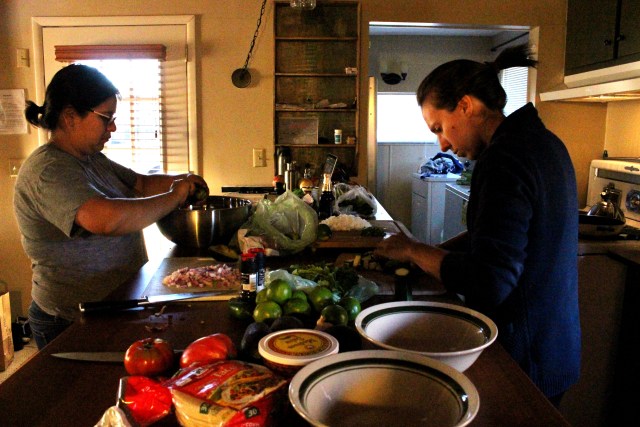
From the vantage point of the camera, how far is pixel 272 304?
1.22 metres

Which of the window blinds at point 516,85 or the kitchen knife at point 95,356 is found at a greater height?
the window blinds at point 516,85

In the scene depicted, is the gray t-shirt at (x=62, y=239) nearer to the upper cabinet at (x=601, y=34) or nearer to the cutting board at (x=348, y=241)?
the cutting board at (x=348, y=241)

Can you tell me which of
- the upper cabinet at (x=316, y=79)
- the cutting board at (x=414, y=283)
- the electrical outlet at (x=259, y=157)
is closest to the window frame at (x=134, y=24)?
the electrical outlet at (x=259, y=157)

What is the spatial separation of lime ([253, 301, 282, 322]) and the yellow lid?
188mm

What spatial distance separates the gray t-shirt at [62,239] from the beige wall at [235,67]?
214 cm

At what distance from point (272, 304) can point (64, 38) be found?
3417 mm

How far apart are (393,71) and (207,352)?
6.16 metres

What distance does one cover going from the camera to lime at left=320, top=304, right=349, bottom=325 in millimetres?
1133

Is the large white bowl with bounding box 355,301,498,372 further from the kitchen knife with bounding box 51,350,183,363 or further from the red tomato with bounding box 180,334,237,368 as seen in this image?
the kitchen knife with bounding box 51,350,183,363

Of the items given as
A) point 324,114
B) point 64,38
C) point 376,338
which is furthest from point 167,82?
point 376,338

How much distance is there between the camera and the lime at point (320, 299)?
128 centimetres

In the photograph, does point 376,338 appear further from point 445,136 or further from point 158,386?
point 445,136

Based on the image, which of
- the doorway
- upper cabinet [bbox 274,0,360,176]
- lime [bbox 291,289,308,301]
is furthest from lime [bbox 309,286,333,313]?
the doorway

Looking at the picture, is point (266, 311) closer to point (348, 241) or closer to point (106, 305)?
point (106, 305)
